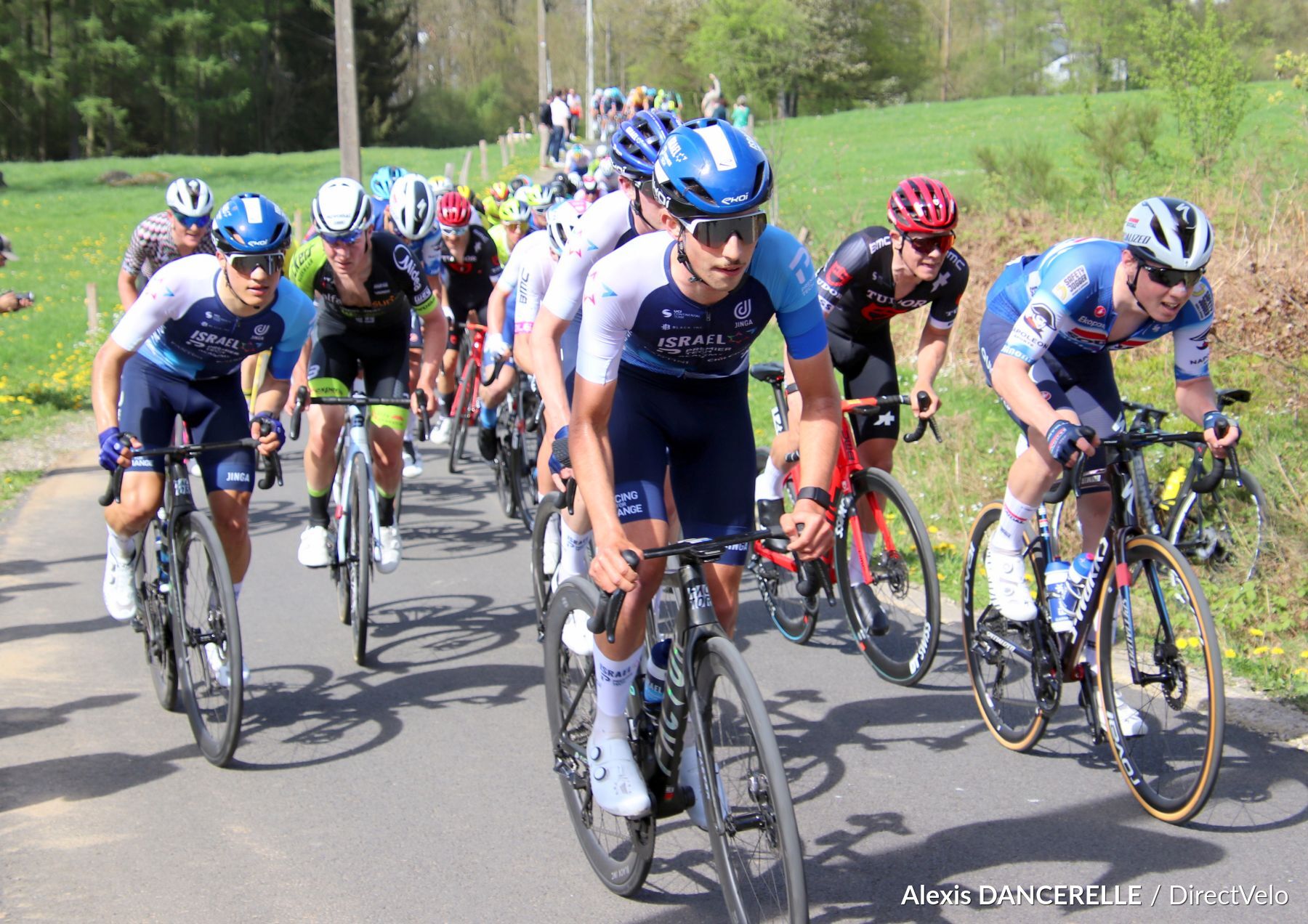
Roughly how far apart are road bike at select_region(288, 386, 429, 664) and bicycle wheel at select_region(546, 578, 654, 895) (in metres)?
2.28

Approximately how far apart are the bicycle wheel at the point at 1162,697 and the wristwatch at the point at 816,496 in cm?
147

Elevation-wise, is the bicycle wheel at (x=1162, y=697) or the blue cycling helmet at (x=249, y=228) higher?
the blue cycling helmet at (x=249, y=228)

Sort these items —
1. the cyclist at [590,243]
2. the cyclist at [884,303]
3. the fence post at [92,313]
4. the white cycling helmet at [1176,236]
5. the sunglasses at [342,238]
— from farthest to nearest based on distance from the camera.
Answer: the fence post at [92,313]
the sunglasses at [342,238]
the cyclist at [884,303]
the cyclist at [590,243]
the white cycling helmet at [1176,236]

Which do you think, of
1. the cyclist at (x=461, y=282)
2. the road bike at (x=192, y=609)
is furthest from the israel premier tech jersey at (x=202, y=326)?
the cyclist at (x=461, y=282)

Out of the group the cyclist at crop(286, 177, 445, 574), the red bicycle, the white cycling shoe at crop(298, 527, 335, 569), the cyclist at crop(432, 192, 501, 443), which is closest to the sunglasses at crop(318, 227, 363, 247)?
the cyclist at crop(286, 177, 445, 574)

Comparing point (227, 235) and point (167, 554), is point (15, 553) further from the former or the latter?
point (227, 235)

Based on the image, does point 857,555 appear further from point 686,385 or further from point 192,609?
point 192,609

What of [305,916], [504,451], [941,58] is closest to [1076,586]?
[305,916]

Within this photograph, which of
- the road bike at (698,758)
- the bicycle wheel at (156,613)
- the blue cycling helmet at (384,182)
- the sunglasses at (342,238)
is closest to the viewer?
the road bike at (698,758)

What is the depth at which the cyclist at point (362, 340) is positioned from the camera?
6961 mm

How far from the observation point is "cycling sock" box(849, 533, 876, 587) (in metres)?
6.34

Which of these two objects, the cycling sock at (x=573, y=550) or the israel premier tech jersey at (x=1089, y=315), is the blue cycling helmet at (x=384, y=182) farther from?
the israel premier tech jersey at (x=1089, y=315)

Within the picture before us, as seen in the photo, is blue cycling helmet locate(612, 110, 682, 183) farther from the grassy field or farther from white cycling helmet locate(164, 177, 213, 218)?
white cycling helmet locate(164, 177, 213, 218)

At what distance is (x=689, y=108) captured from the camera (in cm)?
6725
